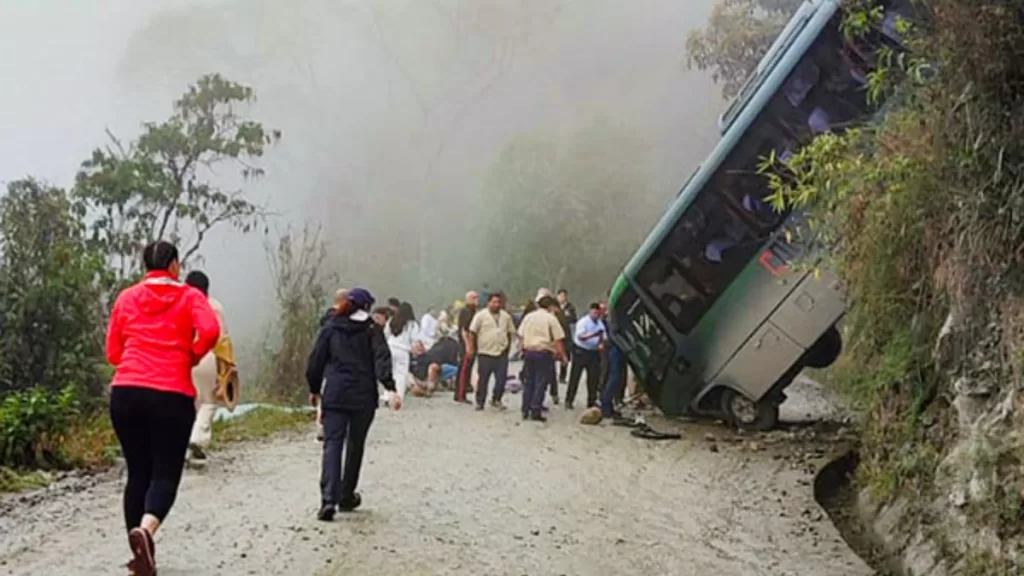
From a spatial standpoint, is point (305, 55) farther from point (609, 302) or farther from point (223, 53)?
point (609, 302)

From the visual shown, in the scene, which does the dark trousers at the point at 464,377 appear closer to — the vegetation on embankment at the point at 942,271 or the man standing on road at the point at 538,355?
the man standing on road at the point at 538,355

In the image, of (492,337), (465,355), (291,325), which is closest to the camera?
(492,337)

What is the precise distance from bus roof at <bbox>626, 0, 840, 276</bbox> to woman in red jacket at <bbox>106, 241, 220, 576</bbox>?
7563 millimetres

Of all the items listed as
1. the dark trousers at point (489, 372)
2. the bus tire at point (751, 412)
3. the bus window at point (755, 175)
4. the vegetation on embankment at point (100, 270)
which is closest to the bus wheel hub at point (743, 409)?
the bus tire at point (751, 412)

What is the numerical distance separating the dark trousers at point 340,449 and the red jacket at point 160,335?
178cm

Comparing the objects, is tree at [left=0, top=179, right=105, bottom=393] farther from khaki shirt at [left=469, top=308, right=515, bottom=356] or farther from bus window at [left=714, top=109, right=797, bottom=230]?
bus window at [left=714, top=109, right=797, bottom=230]

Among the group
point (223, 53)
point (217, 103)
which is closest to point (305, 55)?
point (223, 53)

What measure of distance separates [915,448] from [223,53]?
48808 mm

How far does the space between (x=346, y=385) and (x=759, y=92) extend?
6.41m

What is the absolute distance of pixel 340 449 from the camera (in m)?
6.60

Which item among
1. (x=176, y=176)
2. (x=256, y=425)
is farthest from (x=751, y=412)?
(x=176, y=176)

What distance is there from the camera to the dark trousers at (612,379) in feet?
42.9

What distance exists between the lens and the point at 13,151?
49.4 meters

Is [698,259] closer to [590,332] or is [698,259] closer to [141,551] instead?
[590,332]
